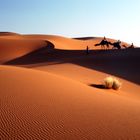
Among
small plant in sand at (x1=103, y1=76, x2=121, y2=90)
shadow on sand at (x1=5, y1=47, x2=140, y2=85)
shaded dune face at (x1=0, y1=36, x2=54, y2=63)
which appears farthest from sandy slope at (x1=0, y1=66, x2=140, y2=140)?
shaded dune face at (x1=0, y1=36, x2=54, y2=63)

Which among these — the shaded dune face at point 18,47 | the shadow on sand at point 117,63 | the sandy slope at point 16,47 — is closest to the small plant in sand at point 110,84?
the shadow on sand at point 117,63

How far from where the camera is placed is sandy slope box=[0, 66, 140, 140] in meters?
6.84

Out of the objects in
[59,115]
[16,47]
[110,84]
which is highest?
[59,115]

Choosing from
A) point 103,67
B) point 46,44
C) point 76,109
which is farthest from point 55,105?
point 46,44

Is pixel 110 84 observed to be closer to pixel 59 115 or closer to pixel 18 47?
pixel 59 115

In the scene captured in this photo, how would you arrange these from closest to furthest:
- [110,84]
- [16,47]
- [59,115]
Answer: [59,115]
[110,84]
[16,47]

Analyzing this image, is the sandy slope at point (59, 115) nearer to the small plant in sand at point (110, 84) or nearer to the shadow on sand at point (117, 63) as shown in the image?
the small plant in sand at point (110, 84)

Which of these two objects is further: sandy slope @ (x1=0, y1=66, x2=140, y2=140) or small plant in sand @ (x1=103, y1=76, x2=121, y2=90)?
small plant in sand @ (x1=103, y1=76, x2=121, y2=90)

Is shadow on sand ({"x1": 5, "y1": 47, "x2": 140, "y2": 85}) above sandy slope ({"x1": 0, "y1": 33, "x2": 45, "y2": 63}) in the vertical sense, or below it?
above

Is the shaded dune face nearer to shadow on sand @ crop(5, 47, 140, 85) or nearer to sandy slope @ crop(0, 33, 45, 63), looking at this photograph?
sandy slope @ crop(0, 33, 45, 63)

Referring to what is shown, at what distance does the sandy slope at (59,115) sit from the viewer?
6.84m

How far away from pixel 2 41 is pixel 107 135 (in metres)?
47.5

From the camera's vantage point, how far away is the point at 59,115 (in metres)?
8.21

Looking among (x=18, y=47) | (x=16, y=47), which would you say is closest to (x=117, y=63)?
(x=18, y=47)
